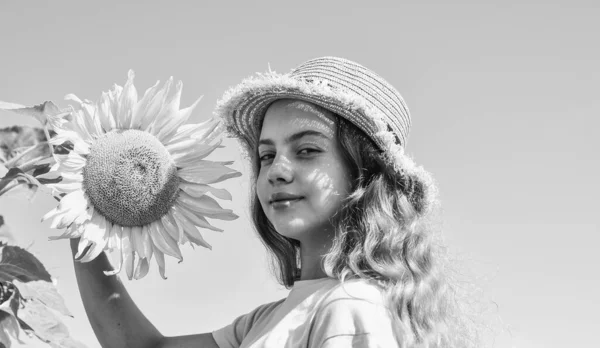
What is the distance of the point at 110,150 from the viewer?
7.22ft

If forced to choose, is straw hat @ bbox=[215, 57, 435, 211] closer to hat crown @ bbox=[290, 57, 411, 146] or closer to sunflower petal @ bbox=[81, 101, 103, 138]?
hat crown @ bbox=[290, 57, 411, 146]

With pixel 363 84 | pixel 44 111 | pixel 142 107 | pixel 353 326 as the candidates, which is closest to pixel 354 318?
pixel 353 326

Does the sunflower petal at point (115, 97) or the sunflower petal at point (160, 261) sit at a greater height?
the sunflower petal at point (115, 97)

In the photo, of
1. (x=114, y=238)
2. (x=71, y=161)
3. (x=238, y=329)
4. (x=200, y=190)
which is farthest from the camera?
(x=238, y=329)

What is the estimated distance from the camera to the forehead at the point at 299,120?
2438 mm

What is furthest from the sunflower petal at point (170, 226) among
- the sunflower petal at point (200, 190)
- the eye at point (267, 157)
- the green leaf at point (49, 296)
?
the green leaf at point (49, 296)

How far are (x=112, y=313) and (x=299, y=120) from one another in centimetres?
110

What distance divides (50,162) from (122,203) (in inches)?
11.3

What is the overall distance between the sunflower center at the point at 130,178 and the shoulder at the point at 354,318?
0.67 m

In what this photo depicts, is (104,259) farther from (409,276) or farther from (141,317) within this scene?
(409,276)

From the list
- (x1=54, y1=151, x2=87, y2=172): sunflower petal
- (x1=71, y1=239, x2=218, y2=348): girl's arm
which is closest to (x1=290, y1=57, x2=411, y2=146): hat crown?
(x1=54, y1=151, x2=87, y2=172): sunflower petal

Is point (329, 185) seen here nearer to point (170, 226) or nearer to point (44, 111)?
point (170, 226)

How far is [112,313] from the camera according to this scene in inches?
105

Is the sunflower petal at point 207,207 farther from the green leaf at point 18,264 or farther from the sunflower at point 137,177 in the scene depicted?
the green leaf at point 18,264
